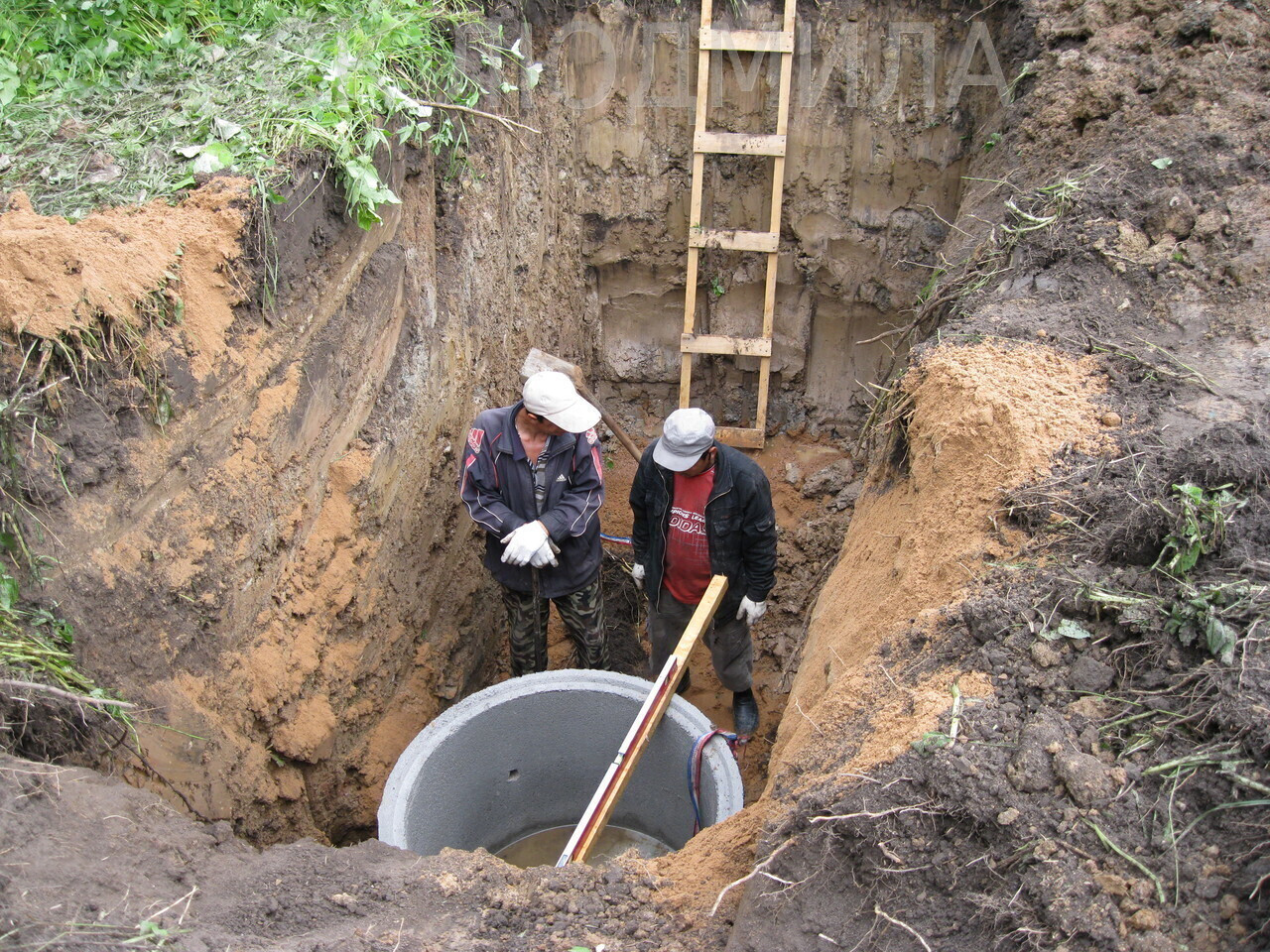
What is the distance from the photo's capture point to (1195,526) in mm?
2086

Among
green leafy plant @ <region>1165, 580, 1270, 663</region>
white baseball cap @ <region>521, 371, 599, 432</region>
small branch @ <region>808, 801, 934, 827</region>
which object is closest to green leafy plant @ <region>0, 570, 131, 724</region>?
white baseball cap @ <region>521, 371, 599, 432</region>

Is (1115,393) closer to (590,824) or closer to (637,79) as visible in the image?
(590,824)

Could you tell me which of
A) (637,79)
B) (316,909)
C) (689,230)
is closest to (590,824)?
(316,909)

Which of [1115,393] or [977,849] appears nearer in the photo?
[977,849]

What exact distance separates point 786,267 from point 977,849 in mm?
4732

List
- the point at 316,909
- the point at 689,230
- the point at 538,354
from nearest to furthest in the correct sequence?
the point at 316,909
the point at 538,354
the point at 689,230

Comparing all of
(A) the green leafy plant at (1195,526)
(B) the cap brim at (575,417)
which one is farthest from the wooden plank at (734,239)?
(A) the green leafy plant at (1195,526)

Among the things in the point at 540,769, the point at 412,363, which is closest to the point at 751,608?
the point at 540,769

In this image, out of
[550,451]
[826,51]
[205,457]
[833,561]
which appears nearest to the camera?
[205,457]

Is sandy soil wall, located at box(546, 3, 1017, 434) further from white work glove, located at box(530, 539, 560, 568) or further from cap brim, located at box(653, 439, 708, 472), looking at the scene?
white work glove, located at box(530, 539, 560, 568)

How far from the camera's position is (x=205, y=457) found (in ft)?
9.67

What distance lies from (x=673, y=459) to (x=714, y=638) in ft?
3.83

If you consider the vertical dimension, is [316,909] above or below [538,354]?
below

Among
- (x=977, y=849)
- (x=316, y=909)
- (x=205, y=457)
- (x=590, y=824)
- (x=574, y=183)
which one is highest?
(x=574, y=183)
